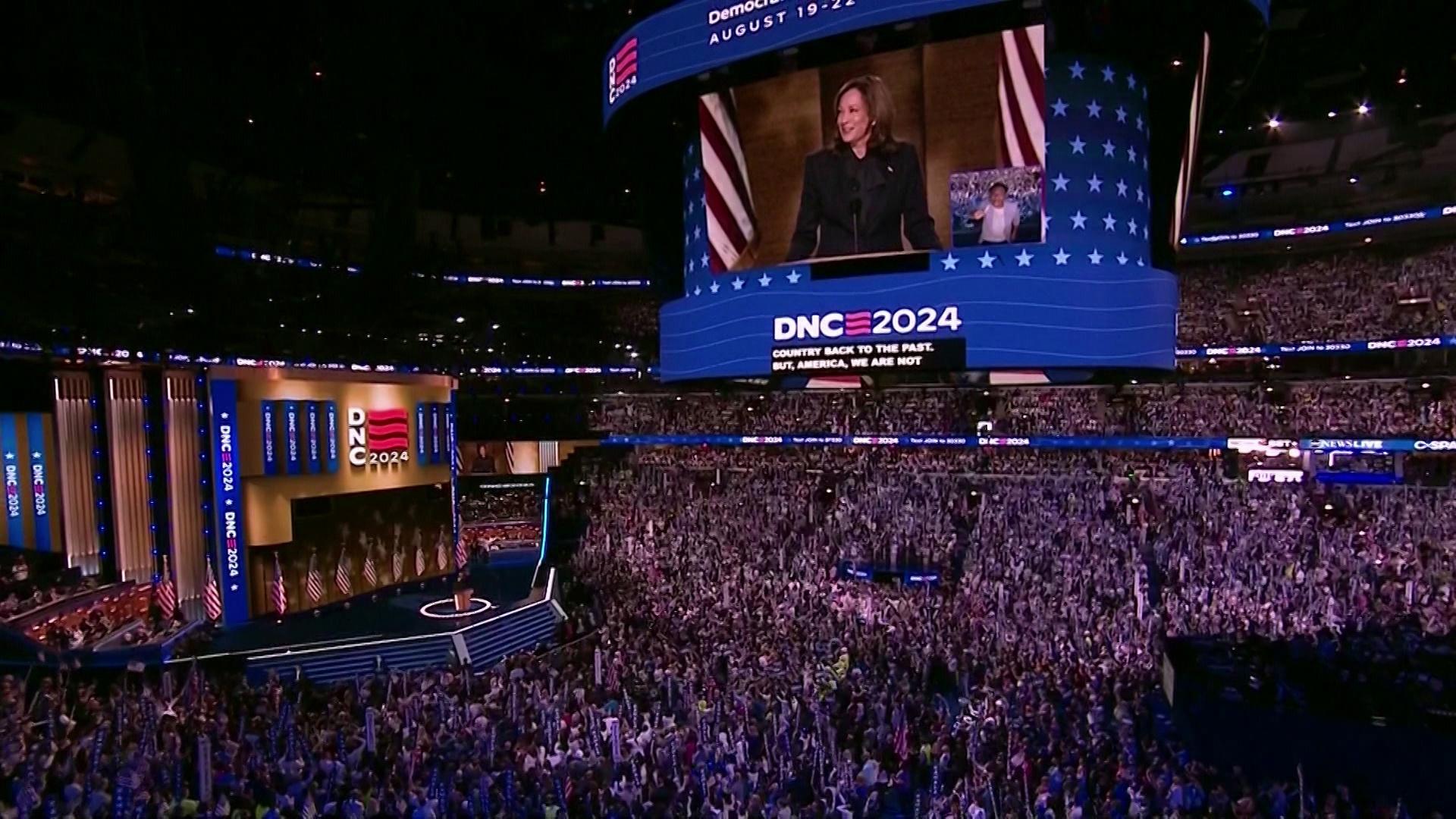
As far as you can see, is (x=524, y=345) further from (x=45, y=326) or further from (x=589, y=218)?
(x=45, y=326)

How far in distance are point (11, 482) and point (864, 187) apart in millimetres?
21553

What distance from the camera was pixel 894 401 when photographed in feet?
128

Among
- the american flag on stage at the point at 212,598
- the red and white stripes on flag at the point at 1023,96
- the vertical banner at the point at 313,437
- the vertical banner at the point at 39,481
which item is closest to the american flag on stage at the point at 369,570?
the vertical banner at the point at 313,437

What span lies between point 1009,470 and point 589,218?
64.3 feet

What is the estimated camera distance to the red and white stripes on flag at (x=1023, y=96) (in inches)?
422

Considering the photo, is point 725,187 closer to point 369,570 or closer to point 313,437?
point 313,437

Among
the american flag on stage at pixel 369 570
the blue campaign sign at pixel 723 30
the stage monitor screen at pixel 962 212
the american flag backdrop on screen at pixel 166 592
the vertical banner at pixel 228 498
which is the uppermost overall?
the blue campaign sign at pixel 723 30

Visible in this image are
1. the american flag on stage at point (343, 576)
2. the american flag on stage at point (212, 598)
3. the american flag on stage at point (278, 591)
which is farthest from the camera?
the american flag on stage at point (343, 576)

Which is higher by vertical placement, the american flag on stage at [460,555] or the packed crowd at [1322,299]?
the packed crowd at [1322,299]

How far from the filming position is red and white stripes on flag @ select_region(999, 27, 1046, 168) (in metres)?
10.7

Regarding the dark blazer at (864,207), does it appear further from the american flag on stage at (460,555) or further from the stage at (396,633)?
the american flag on stage at (460,555)

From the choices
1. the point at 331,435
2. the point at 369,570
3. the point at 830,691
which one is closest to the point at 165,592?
the point at 331,435

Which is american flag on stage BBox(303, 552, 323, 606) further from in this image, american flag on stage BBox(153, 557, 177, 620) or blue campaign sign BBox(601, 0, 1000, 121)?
blue campaign sign BBox(601, 0, 1000, 121)

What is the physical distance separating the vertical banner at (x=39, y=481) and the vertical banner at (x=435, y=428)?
10.5 metres
